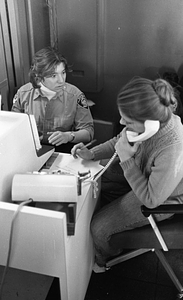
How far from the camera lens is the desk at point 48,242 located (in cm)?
101

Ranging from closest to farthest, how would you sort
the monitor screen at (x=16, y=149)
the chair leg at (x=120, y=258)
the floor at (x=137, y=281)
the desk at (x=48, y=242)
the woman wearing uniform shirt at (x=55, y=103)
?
the desk at (x=48, y=242)
the monitor screen at (x=16, y=149)
the floor at (x=137, y=281)
the chair leg at (x=120, y=258)
the woman wearing uniform shirt at (x=55, y=103)

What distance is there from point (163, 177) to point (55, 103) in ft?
2.96

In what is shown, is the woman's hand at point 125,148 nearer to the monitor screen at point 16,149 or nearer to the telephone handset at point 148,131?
the telephone handset at point 148,131

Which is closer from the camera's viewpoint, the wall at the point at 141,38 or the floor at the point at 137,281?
the floor at the point at 137,281

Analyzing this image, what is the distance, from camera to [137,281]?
1591 millimetres

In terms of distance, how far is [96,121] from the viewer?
2.40 metres

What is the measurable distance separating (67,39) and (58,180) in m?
1.39

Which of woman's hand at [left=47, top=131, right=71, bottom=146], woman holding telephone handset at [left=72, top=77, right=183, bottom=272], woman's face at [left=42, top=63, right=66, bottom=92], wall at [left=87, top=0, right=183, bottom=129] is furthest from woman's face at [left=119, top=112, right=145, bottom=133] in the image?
wall at [left=87, top=0, right=183, bottom=129]

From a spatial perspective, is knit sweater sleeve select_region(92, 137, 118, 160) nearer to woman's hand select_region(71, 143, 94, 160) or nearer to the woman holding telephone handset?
woman's hand select_region(71, 143, 94, 160)

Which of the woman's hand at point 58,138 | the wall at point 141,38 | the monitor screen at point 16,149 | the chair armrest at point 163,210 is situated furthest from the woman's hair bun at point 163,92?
the wall at point 141,38

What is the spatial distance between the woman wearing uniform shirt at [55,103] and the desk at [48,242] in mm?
615

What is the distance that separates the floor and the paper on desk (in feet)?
1.98

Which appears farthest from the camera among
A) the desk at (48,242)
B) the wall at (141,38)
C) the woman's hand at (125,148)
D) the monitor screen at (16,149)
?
the wall at (141,38)

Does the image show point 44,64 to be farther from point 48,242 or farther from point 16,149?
point 48,242
